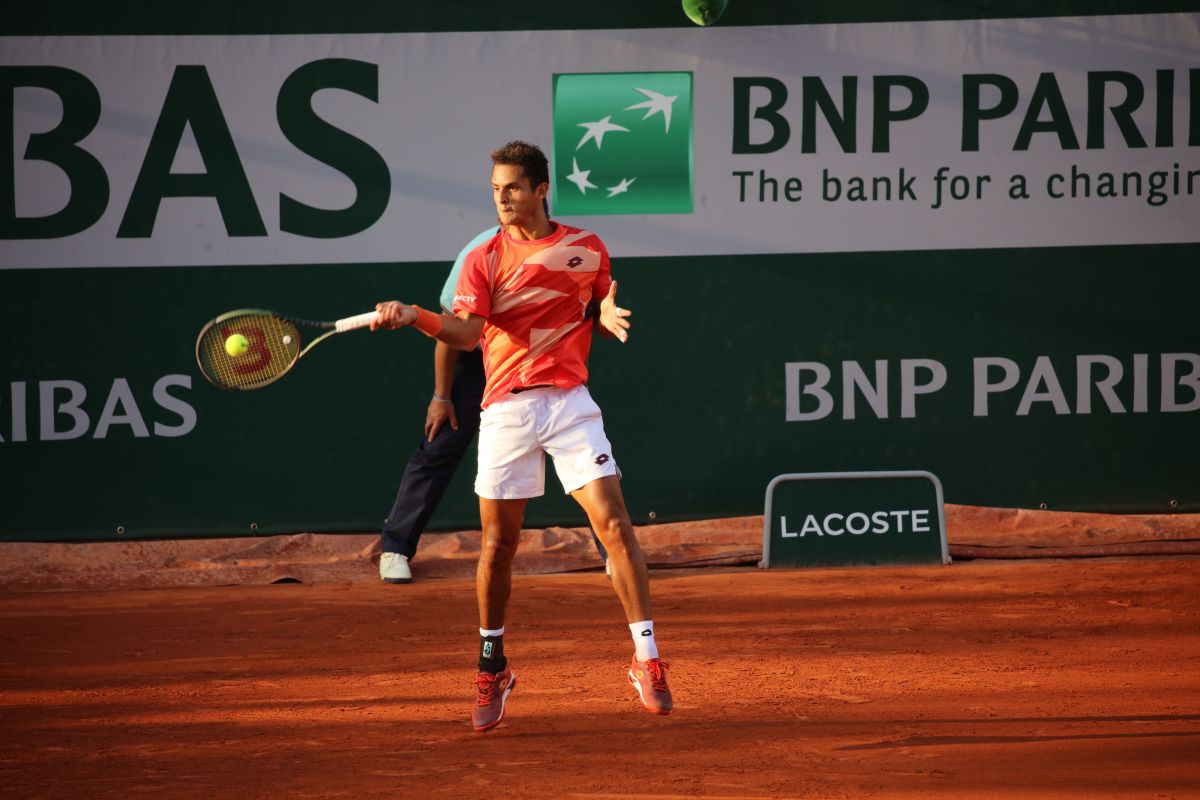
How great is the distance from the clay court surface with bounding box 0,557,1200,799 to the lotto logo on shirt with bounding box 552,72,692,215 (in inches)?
75.4

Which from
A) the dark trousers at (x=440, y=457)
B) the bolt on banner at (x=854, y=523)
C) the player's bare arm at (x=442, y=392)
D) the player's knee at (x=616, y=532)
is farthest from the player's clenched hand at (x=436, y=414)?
the player's knee at (x=616, y=532)

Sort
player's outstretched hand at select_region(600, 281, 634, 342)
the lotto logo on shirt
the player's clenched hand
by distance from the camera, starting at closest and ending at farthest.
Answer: player's outstretched hand at select_region(600, 281, 634, 342) → the player's clenched hand → the lotto logo on shirt

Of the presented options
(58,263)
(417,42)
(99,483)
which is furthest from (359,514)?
(417,42)

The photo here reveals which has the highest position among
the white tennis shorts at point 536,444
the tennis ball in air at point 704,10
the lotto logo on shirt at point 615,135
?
the tennis ball in air at point 704,10

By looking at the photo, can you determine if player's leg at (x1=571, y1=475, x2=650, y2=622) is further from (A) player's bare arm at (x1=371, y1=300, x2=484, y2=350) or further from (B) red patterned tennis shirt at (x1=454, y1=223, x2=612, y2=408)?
(A) player's bare arm at (x1=371, y1=300, x2=484, y2=350)

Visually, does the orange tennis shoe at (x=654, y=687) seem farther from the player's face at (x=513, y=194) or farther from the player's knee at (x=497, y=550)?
the player's face at (x=513, y=194)

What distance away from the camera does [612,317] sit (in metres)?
4.08

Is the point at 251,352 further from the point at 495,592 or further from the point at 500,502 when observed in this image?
the point at 495,592

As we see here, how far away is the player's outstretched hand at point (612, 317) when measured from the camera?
3.98 meters

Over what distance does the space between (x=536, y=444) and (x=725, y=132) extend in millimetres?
3320

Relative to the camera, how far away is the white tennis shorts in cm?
415

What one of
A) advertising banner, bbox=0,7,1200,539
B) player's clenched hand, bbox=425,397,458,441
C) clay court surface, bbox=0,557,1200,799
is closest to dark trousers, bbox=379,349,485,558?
player's clenched hand, bbox=425,397,458,441

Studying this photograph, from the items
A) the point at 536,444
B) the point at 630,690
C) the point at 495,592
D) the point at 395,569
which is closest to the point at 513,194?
the point at 536,444

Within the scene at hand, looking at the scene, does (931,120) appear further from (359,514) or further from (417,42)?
(359,514)
